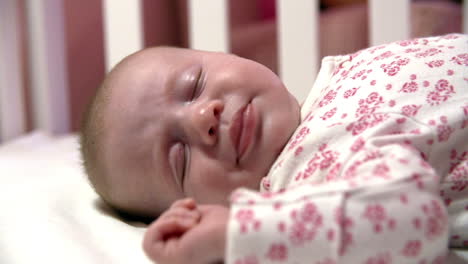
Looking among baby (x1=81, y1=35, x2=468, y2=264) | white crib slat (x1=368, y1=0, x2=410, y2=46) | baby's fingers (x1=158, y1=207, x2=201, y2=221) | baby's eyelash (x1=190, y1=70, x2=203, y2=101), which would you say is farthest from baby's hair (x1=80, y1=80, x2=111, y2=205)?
white crib slat (x1=368, y1=0, x2=410, y2=46)

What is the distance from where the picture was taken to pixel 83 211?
0.82 metres

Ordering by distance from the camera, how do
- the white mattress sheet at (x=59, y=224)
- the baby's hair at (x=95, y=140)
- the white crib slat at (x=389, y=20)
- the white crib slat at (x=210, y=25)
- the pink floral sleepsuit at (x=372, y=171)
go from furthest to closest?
1. the white crib slat at (x=210, y=25)
2. the white crib slat at (x=389, y=20)
3. the baby's hair at (x=95, y=140)
4. the white mattress sheet at (x=59, y=224)
5. the pink floral sleepsuit at (x=372, y=171)

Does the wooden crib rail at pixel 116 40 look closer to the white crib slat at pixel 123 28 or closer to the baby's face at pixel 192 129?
the white crib slat at pixel 123 28

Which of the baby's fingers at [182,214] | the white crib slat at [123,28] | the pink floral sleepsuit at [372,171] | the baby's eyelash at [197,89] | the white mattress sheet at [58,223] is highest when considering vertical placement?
the white crib slat at [123,28]

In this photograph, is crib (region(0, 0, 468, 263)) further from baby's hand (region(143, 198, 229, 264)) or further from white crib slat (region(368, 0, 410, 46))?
baby's hand (region(143, 198, 229, 264))

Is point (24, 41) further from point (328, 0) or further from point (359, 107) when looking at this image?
point (359, 107)

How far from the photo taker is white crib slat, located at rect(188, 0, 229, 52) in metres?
1.28

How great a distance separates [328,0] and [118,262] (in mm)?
1527

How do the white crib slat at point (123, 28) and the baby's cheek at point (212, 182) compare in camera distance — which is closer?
the baby's cheek at point (212, 182)

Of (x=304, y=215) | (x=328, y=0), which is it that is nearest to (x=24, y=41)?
(x=328, y=0)

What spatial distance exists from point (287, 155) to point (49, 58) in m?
1.19

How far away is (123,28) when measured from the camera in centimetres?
139

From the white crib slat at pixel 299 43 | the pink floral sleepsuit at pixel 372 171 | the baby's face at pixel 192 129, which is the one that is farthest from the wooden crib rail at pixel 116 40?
the baby's face at pixel 192 129

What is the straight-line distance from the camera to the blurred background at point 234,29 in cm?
160
